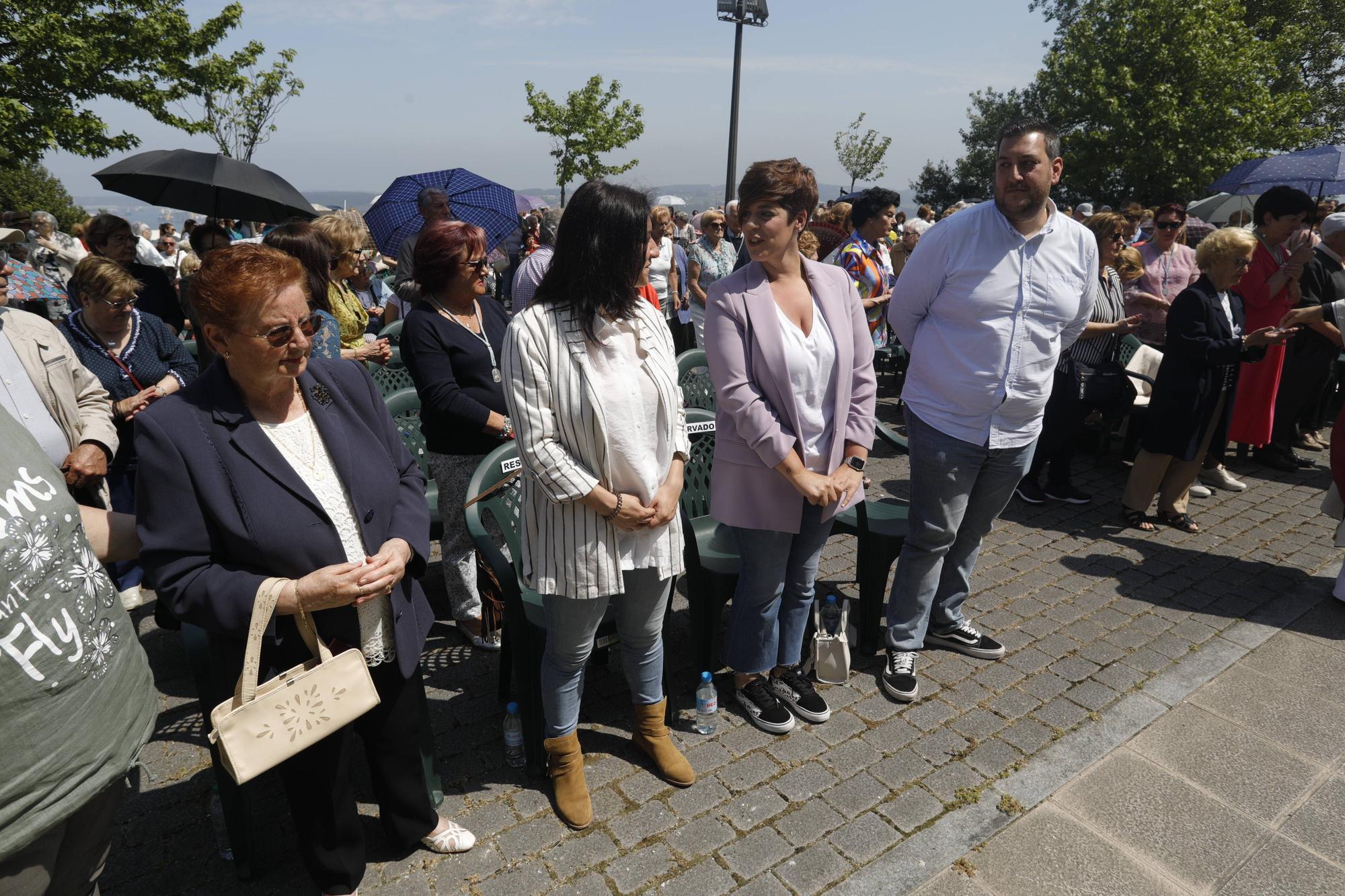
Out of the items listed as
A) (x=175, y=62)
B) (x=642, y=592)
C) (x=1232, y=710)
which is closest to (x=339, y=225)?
(x=642, y=592)

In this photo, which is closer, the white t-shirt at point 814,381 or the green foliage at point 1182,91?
the white t-shirt at point 814,381

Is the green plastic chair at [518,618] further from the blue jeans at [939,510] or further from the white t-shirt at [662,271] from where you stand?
the white t-shirt at [662,271]

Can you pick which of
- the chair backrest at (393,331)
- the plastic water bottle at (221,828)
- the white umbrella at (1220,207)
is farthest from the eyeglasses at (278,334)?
the white umbrella at (1220,207)

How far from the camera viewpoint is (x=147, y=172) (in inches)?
206

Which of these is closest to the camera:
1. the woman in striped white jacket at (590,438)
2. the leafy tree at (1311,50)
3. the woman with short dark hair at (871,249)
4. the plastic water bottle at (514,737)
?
the woman in striped white jacket at (590,438)

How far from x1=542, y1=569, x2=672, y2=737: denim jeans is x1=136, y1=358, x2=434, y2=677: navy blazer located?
2.16 ft

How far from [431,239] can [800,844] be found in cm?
270

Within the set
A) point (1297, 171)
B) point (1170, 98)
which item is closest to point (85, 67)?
point (1297, 171)

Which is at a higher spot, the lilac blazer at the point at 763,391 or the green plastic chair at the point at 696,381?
the lilac blazer at the point at 763,391

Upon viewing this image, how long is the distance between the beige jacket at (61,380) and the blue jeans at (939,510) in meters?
Answer: 3.17

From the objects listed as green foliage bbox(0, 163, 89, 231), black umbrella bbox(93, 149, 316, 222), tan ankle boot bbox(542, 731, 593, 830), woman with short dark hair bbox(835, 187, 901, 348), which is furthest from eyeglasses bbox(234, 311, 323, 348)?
green foliage bbox(0, 163, 89, 231)

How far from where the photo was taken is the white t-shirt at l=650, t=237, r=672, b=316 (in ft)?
26.5

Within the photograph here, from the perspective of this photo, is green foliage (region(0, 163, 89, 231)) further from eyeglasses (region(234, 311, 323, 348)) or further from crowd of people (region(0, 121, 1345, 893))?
eyeglasses (region(234, 311, 323, 348))

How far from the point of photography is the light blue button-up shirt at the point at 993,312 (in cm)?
308
